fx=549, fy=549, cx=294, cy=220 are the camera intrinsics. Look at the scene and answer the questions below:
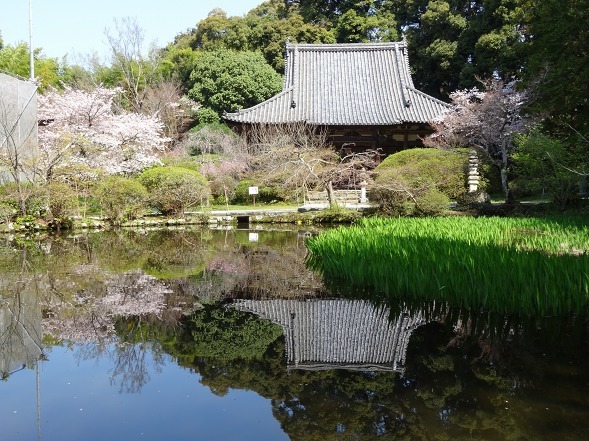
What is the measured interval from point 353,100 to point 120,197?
11.8 m

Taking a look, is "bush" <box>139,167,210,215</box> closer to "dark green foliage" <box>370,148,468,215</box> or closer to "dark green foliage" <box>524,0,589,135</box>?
"dark green foliage" <box>370,148,468,215</box>


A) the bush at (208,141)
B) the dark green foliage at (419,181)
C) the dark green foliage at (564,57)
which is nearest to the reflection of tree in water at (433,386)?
the dark green foliage at (564,57)

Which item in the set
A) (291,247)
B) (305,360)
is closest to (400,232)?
(291,247)

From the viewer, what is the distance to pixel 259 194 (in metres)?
20.5

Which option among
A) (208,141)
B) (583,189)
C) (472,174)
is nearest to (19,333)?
(472,174)

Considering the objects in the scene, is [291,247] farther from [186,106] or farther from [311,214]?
[186,106]

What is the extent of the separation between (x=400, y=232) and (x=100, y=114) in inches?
632

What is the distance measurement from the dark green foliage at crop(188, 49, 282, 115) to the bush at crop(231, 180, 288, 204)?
30.3ft

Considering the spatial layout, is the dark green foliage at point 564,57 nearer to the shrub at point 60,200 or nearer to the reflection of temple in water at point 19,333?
the reflection of temple in water at point 19,333

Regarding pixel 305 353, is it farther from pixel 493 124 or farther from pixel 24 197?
pixel 493 124

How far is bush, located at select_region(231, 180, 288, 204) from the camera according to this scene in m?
19.9

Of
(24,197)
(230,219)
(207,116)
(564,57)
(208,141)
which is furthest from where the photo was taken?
(207,116)

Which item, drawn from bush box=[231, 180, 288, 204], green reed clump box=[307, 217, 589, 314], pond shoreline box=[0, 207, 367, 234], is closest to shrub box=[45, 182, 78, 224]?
pond shoreline box=[0, 207, 367, 234]

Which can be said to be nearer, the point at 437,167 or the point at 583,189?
the point at 437,167
